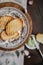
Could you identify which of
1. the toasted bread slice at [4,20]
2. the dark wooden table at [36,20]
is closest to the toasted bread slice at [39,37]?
the dark wooden table at [36,20]

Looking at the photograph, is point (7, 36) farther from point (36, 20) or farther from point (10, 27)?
point (36, 20)

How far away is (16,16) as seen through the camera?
1.04 meters

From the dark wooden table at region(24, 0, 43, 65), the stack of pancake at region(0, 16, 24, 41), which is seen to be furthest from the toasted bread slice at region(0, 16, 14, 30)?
the dark wooden table at region(24, 0, 43, 65)

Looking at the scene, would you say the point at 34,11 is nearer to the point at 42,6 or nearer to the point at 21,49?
the point at 42,6

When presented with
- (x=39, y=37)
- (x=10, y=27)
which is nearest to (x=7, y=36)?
(x=10, y=27)

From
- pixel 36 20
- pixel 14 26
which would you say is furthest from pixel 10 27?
pixel 36 20

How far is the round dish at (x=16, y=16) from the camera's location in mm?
1033

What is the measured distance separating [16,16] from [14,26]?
0.05 metres

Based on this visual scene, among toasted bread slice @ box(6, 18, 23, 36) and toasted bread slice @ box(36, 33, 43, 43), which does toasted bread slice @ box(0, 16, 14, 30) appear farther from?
toasted bread slice @ box(36, 33, 43, 43)

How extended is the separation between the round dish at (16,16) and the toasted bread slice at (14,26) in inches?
0.8

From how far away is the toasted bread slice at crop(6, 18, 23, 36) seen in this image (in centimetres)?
103

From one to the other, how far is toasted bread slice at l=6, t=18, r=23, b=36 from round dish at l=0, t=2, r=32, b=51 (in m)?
0.02

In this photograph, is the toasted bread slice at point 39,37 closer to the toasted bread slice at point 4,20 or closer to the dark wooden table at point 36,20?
the dark wooden table at point 36,20

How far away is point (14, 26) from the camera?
103cm
